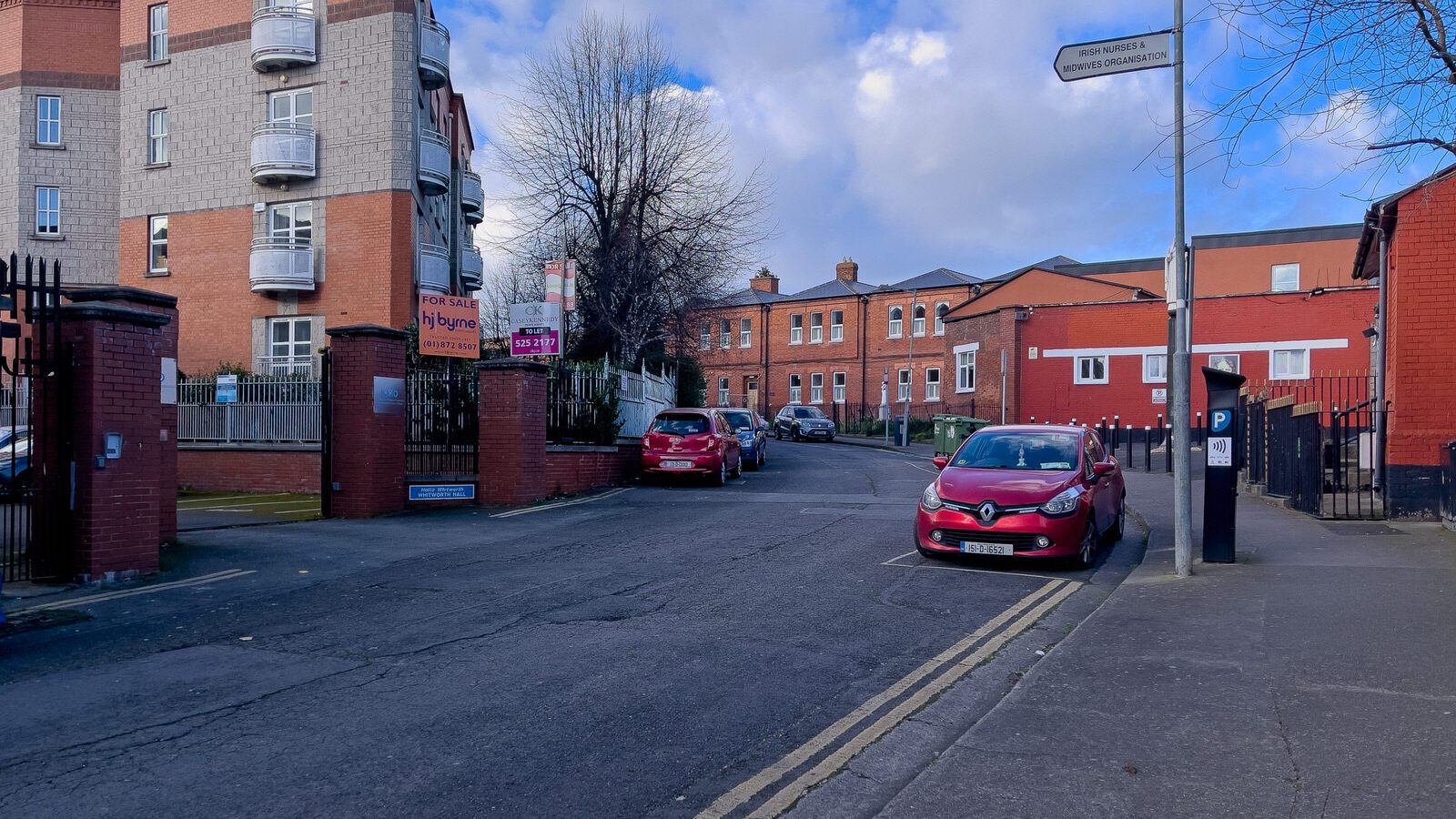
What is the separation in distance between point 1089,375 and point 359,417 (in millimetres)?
32081

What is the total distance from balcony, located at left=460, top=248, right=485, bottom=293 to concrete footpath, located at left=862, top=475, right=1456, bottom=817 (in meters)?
30.1

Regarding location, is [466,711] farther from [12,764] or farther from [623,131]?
[623,131]

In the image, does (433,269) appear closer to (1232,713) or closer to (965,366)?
(965,366)

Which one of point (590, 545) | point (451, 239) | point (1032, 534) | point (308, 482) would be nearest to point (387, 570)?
point (590, 545)

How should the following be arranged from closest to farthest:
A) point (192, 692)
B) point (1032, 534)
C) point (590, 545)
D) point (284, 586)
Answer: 1. point (192, 692)
2. point (284, 586)
3. point (1032, 534)
4. point (590, 545)

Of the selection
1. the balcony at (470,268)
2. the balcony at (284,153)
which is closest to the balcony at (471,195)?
the balcony at (470,268)

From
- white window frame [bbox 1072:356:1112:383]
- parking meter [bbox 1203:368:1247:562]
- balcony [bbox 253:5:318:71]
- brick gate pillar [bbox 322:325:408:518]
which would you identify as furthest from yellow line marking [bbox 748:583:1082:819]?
white window frame [bbox 1072:356:1112:383]

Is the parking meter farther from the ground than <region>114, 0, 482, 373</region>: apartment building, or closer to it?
closer to it

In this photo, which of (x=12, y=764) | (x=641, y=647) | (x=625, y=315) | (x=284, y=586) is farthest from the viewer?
(x=625, y=315)

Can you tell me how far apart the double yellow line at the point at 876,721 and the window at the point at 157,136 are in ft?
95.6

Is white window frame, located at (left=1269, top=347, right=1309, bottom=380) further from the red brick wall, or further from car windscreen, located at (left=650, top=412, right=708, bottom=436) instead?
the red brick wall

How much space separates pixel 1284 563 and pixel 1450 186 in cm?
649

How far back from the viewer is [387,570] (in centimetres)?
1048

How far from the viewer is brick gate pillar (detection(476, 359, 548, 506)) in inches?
669
